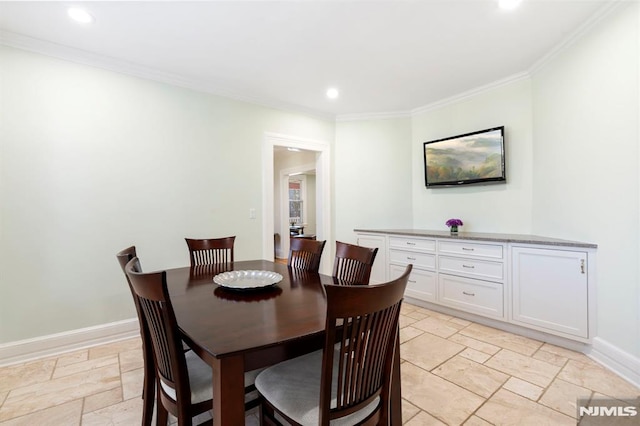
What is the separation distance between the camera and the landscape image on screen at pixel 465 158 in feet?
11.1

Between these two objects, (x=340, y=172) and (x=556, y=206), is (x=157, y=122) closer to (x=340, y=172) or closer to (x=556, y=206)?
(x=340, y=172)

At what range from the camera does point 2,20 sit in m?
2.20

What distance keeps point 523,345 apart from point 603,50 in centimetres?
245

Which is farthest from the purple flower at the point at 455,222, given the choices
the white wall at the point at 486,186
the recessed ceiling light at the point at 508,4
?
the recessed ceiling light at the point at 508,4

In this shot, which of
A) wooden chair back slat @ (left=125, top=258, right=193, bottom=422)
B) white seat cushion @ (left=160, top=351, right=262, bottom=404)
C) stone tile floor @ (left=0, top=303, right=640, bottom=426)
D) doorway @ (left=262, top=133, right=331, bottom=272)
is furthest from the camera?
doorway @ (left=262, top=133, right=331, bottom=272)

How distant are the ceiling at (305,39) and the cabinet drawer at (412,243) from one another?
1.84m

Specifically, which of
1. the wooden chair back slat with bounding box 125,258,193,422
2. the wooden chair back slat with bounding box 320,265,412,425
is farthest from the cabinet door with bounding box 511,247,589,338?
the wooden chair back slat with bounding box 125,258,193,422

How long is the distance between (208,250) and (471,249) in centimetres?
263

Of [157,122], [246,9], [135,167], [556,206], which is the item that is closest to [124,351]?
[135,167]

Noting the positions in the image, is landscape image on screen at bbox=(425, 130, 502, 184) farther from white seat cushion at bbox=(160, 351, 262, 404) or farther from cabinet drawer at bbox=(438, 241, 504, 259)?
white seat cushion at bbox=(160, 351, 262, 404)

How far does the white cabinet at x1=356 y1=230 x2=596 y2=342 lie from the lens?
241cm

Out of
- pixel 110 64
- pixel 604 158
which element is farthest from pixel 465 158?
pixel 110 64

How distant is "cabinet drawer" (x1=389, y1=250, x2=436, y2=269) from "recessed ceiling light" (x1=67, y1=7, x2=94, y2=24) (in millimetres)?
3698

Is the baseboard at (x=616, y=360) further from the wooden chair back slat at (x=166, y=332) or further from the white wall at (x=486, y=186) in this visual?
the wooden chair back slat at (x=166, y=332)
